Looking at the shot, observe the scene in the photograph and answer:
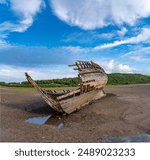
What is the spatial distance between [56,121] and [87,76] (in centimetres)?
565

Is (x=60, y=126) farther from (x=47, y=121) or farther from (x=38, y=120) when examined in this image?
(x=38, y=120)

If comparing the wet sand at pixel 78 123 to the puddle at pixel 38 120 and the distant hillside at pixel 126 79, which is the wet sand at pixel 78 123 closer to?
the puddle at pixel 38 120

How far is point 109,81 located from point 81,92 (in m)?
29.0

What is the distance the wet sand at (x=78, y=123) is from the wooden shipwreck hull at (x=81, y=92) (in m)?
0.53

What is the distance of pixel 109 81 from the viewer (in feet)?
171

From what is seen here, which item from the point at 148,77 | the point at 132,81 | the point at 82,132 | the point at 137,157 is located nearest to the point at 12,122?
the point at 82,132

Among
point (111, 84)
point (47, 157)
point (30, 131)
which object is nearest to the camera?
point (47, 157)

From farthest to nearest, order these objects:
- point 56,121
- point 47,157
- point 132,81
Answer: point 132,81, point 56,121, point 47,157

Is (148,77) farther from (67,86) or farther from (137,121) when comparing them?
(137,121)

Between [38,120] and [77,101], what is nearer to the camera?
[38,120]

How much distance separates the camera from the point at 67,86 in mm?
46688

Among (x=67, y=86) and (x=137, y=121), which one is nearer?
→ (x=137, y=121)

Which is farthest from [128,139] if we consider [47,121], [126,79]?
[126,79]

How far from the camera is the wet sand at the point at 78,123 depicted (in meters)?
14.9
